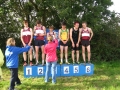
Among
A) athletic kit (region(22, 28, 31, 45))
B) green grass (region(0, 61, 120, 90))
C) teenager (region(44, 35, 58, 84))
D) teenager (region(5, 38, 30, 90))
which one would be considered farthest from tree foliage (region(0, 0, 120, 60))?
teenager (region(5, 38, 30, 90))

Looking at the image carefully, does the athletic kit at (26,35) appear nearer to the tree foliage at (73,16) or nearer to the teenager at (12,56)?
the teenager at (12,56)

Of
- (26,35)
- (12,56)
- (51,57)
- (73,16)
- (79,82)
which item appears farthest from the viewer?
(73,16)

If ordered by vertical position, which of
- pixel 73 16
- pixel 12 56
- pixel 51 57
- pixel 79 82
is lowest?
pixel 79 82

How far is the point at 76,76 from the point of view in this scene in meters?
10.1

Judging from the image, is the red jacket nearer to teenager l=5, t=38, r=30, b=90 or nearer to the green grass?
the green grass

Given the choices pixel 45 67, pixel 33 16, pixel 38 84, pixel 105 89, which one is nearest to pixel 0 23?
Answer: pixel 33 16

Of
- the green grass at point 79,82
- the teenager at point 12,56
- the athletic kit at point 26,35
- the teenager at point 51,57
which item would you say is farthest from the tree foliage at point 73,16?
the teenager at point 12,56

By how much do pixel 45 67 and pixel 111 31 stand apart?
5036 mm

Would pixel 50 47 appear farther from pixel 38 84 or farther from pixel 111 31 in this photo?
pixel 111 31

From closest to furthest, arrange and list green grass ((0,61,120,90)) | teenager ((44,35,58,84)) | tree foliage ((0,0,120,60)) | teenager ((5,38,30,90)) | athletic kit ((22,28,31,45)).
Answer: teenager ((5,38,30,90)) → green grass ((0,61,120,90)) → teenager ((44,35,58,84)) → athletic kit ((22,28,31,45)) → tree foliage ((0,0,120,60))

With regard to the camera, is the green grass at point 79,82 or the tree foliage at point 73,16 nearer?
the green grass at point 79,82

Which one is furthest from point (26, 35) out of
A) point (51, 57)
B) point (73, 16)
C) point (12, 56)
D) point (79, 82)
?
point (73, 16)

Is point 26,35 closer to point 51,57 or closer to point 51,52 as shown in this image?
point 51,52

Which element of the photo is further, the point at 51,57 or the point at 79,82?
the point at 79,82
